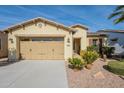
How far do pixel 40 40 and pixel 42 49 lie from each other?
95cm

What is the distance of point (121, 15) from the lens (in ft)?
62.3

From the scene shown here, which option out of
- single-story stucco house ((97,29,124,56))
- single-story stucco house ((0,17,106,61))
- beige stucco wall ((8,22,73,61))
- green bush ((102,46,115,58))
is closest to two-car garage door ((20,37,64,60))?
single-story stucco house ((0,17,106,61))

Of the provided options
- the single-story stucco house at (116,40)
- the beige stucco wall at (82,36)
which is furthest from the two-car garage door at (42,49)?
the single-story stucco house at (116,40)

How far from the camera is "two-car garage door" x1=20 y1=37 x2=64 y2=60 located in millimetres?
20953

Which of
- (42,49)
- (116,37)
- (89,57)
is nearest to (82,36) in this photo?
(116,37)

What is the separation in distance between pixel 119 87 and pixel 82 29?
2072 centimetres

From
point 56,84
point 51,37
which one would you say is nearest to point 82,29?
point 51,37

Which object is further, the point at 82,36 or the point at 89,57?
the point at 82,36

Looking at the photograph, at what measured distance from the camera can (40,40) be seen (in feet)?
69.5

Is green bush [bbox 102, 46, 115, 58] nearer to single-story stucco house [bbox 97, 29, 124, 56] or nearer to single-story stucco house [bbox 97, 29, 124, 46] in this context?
single-story stucco house [bbox 97, 29, 124, 56]

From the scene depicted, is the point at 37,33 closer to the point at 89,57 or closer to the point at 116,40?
the point at 89,57

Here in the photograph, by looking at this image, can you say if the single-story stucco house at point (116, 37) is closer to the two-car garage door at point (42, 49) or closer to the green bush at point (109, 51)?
the green bush at point (109, 51)
